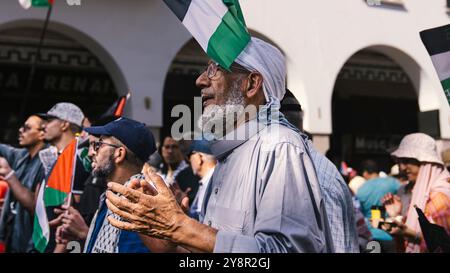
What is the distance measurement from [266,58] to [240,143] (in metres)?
0.32

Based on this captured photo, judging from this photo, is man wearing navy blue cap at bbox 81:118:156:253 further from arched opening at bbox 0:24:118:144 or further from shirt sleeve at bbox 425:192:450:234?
arched opening at bbox 0:24:118:144

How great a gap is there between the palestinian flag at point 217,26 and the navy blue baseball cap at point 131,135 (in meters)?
1.15

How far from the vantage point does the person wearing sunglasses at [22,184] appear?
5082 millimetres

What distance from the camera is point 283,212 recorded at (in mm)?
1978

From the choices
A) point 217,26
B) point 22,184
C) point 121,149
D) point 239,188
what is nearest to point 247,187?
point 239,188

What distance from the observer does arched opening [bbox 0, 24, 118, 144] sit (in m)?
11.2

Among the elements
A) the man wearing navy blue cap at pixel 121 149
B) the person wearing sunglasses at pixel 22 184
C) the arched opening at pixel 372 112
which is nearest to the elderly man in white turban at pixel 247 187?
the man wearing navy blue cap at pixel 121 149

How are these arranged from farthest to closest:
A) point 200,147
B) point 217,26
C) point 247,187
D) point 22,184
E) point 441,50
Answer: point 200,147 → point 22,184 → point 441,50 → point 217,26 → point 247,187

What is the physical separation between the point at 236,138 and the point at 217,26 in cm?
41

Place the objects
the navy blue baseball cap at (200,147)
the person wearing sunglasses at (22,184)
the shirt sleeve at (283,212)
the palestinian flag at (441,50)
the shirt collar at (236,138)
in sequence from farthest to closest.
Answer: the navy blue baseball cap at (200,147) < the person wearing sunglasses at (22,184) < the palestinian flag at (441,50) < the shirt collar at (236,138) < the shirt sleeve at (283,212)

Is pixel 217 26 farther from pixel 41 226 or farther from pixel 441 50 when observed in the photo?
pixel 41 226

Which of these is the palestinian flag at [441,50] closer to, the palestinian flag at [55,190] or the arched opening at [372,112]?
the palestinian flag at [55,190]

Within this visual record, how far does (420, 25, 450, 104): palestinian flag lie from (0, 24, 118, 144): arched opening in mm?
8166
